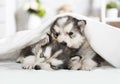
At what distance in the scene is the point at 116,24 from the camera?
330 cm

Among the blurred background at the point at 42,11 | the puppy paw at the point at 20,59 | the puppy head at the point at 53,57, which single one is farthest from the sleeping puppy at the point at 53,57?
the blurred background at the point at 42,11

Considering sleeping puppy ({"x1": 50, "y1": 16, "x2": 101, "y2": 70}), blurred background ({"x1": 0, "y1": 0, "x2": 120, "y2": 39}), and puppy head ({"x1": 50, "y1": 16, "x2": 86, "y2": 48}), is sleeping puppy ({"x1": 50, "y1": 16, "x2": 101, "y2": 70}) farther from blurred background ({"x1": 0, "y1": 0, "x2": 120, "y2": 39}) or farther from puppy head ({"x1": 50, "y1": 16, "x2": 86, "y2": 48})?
blurred background ({"x1": 0, "y1": 0, "x2": 120, "y2": 39})

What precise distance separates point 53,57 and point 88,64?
0.14 meters

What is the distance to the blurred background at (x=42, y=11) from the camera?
10.3ft

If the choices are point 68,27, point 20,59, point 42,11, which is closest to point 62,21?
point 68,27

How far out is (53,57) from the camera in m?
1.05

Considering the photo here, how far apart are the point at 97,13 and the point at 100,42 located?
2.50 m

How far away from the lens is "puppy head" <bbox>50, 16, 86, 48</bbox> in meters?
1.09

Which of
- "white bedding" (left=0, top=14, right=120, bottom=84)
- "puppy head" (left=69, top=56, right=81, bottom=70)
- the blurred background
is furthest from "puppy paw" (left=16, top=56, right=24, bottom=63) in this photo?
the blurred background

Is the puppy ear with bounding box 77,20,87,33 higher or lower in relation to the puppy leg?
higher

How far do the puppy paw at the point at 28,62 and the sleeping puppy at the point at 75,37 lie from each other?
12cm
